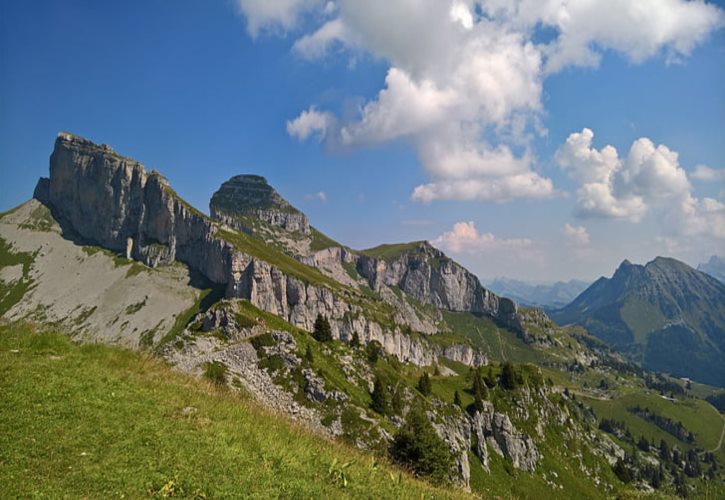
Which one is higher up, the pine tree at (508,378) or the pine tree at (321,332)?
the pine tree at (321,332)

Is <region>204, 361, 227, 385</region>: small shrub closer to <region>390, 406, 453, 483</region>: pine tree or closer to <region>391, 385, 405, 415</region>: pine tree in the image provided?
<region>390, 406, 453, 483</region>: pine tree

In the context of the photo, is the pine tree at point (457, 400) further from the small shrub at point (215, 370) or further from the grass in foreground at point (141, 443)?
the grass in foreground at point (141, 443)

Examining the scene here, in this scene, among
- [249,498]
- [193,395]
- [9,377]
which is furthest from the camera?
[193,395]

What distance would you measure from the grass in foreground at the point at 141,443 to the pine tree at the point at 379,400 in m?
50.4

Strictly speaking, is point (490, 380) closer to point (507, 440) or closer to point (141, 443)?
point (507, 440)

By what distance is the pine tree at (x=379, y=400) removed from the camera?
211 feet

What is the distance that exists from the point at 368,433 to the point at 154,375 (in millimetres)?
37893

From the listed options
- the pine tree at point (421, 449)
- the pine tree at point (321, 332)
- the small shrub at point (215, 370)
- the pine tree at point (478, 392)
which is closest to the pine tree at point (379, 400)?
the pine tree at point (321, 332)

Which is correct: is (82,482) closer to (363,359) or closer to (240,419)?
(240,419)

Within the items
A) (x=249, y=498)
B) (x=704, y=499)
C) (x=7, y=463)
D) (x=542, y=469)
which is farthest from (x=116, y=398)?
(x=542, y=469)

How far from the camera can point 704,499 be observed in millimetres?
17000

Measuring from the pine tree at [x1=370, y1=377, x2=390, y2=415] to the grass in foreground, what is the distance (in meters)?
50.4

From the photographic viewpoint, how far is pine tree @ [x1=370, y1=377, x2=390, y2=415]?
211ft

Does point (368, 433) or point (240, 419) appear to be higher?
point (240, 419)
